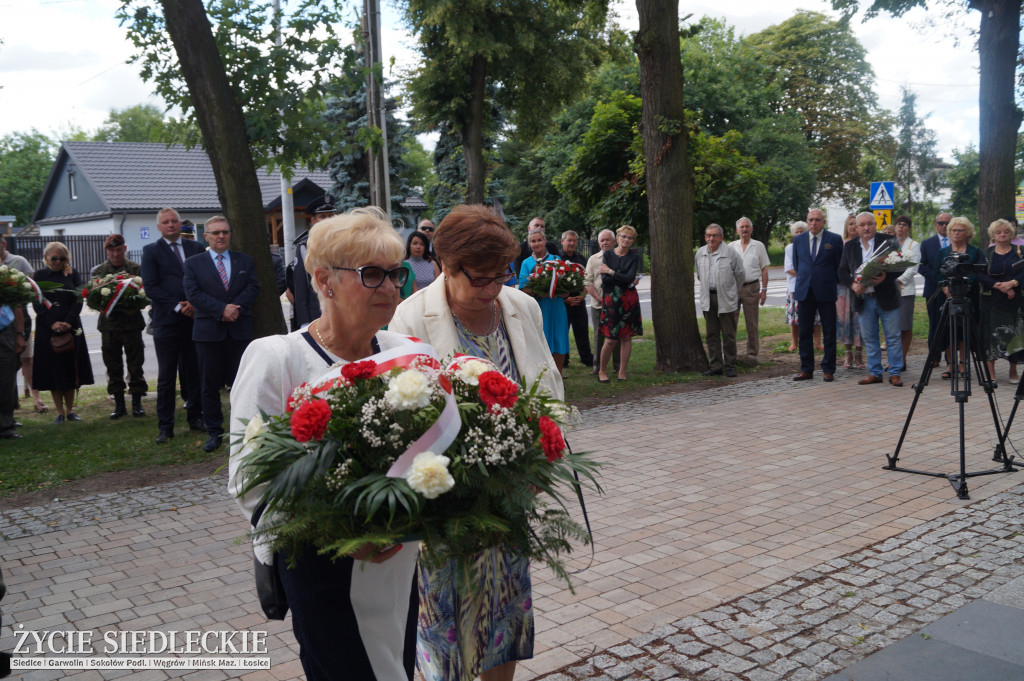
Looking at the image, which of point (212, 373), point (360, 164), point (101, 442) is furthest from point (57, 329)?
point (360, 164)

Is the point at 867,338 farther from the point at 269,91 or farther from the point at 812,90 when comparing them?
the point at 812,90

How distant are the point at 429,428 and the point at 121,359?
397 inches

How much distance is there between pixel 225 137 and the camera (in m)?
9.96

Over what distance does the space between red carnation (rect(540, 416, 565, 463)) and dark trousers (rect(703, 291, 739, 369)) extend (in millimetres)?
11000

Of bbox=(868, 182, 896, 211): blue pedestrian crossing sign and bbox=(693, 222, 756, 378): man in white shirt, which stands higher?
bbox=(868, 182, 896, 211): blue pedestrian crossing sign

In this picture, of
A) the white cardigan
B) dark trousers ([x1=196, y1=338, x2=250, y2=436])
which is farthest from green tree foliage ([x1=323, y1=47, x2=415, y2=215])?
the white cardigan

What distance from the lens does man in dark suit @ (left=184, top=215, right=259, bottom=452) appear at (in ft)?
28.7

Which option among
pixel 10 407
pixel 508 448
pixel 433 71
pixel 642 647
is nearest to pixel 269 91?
pixel 10 407

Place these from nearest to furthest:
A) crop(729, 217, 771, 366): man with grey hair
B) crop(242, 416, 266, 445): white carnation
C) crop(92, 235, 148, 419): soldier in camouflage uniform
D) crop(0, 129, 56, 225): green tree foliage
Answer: crop(242, 416, 266, 445): white carnation, crop(92, 235, 148, 419): soldier in camouflage uniform, crop(729, 217, 771, 366): man with grey hair, crop(0, 129, 56, 225): green tree foliage

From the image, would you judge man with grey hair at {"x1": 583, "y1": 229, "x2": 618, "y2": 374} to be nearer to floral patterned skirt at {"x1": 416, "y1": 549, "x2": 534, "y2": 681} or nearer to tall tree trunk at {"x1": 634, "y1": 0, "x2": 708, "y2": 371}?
tall tree trunk at {"x1": 634, "y1": 0, "x2": 708, "y2": 371}

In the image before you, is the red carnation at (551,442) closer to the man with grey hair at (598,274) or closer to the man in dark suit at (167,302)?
the man in dark suit at (167,302)

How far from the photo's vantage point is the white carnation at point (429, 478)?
6.72 ft

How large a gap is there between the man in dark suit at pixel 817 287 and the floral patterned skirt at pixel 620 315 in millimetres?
2237

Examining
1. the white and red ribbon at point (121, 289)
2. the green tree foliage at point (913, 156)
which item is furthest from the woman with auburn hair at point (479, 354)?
the green tree foliage at point (913, 156)
